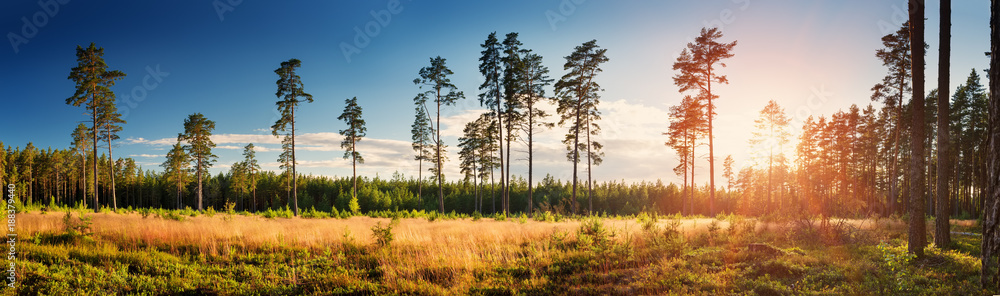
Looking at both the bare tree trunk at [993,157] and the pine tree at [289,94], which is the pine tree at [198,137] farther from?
the bare tree trunk at [993,157]

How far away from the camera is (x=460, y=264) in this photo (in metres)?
9.00

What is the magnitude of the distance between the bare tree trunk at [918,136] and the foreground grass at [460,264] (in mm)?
740

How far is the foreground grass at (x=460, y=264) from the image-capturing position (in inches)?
292

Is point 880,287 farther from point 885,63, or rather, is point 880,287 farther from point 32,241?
point 885,63

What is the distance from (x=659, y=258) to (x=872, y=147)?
4872cm

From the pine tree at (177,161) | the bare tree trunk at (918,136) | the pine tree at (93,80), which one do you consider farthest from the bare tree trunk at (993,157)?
the pine tree at (177,161)

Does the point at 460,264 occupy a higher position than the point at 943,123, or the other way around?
the point at 943,123

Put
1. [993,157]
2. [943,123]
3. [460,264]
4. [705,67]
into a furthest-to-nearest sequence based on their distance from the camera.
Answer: [705,67], [943,123], [460,264], [993,157]

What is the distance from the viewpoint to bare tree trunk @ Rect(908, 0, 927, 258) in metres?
10.2

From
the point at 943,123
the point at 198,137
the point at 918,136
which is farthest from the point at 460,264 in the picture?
the point at 198,137

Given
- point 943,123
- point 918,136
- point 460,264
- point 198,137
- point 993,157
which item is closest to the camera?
point 993,157

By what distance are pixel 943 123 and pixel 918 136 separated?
140cm

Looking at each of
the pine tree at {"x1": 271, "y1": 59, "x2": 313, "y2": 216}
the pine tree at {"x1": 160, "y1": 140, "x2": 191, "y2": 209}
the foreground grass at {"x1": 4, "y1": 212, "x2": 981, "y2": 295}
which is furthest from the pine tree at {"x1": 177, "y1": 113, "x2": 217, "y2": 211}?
the foreground grass at {"x1": 4, "y1": 212, "x2": 981, "y2": 295}

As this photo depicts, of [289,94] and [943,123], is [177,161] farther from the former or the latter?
[943,123]
